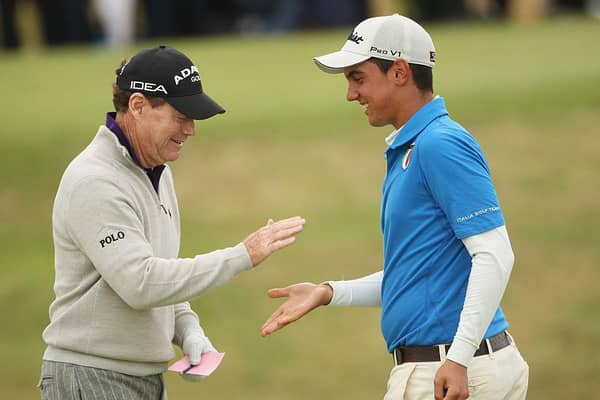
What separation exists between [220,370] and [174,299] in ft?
17.2

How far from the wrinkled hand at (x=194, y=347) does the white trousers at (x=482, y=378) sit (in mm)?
666

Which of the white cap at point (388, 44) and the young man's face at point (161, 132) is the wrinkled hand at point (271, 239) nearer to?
the young man's face at point (161, 132)

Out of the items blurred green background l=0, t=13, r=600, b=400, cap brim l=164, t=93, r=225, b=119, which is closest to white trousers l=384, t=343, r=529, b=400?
cap brim l=164, t=93, r=225, b=119

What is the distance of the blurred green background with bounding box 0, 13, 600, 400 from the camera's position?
9.49m

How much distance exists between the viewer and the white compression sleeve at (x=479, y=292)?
4102mm

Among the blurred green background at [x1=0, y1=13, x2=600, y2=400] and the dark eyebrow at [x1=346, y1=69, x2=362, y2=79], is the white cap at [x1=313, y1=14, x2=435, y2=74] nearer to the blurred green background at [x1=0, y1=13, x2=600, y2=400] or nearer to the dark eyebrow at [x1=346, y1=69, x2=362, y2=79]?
the dark eyebrow at [x1=346, y1=69, x2=362, y2=79]

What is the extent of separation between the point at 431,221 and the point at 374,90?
19.6 inches

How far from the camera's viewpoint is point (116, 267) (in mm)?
4164

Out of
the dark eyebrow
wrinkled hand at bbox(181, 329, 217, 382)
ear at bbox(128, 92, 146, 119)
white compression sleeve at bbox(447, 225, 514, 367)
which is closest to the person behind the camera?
white compression sleeve at bbox(447, 225, 514, 367)

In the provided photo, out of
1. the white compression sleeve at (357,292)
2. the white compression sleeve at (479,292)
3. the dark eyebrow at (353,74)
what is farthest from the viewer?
the white compression sleeve at (357,292)

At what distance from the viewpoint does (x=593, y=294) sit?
10180 mm

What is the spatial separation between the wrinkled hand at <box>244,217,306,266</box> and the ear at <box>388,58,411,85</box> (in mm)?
572

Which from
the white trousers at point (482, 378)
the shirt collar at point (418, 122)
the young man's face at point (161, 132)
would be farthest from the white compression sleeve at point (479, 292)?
the young man's face at point (161, 132)

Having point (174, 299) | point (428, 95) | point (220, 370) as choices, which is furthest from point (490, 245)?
point (220, 370)
